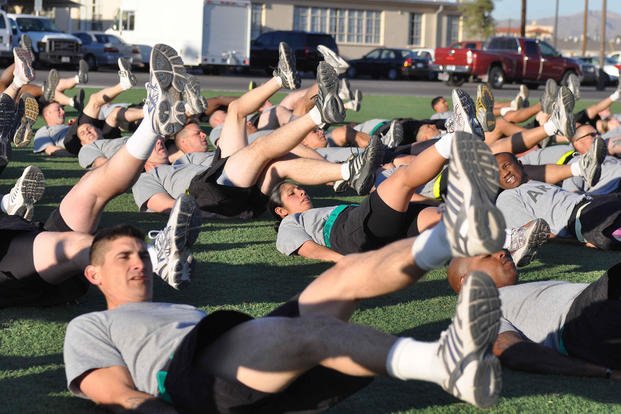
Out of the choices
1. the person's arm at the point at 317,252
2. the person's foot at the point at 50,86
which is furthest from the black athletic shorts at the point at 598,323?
the person's foot at the point at 50,86

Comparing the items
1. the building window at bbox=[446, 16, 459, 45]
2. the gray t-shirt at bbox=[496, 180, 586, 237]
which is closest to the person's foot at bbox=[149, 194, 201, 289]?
the gray t-shirt at bbox=[496, 180, 586, 237]

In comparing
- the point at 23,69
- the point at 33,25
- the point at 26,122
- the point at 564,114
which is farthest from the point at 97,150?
the point at 33,25

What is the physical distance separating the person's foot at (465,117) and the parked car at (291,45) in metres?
29.1

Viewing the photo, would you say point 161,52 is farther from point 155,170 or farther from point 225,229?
point 155,170

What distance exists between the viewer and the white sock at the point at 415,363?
332 centimetres

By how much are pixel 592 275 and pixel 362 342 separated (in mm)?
3837

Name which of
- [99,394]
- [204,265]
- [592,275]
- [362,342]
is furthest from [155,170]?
[362,342]

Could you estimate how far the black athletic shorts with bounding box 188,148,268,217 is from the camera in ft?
25.5

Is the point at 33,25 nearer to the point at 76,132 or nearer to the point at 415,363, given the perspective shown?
the point at 76,132

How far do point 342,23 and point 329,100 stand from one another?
48.3 metres

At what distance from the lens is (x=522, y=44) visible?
105ft

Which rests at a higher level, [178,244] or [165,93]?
[165,93]

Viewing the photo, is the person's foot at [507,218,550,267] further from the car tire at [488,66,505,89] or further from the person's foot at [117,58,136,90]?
the car tire at [488,66,505,89]

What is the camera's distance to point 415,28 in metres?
56.8
